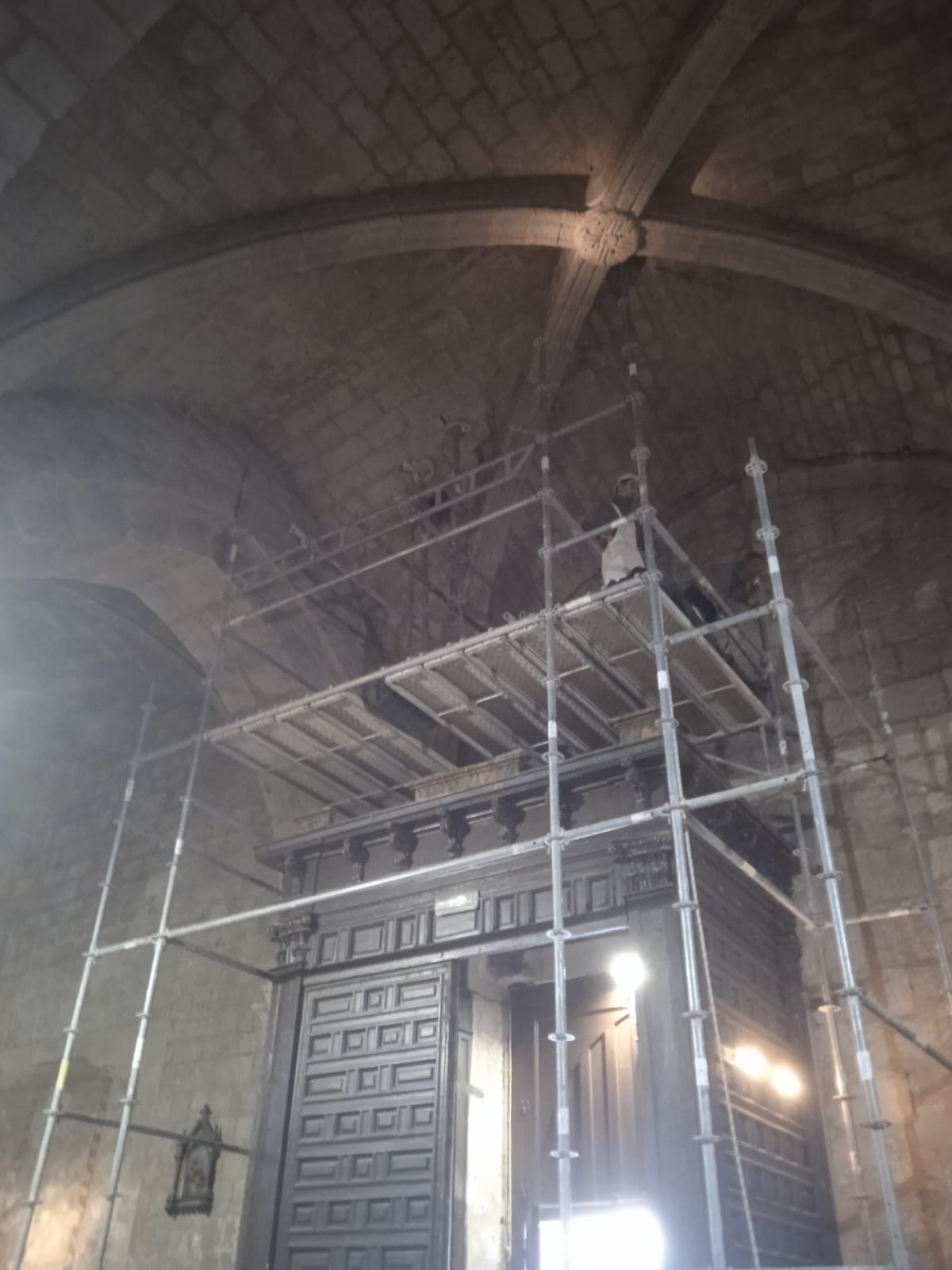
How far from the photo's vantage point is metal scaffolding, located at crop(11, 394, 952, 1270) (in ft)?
17.4

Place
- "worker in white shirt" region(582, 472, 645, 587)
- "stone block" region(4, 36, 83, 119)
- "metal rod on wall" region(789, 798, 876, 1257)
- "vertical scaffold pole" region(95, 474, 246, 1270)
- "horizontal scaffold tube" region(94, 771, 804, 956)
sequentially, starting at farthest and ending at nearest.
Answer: "worker in white shirt" region(582, 472, 645, 587), "vertical scaffold pole" region(95, 474, 246, 1270), "metal rod on wall" region(789, 798, 876, 1257), "stone block" region(4, 36, 83, 119), "horizontal scaffold tube" region(94, 771, 804, 956)

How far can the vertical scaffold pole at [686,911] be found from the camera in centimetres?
447

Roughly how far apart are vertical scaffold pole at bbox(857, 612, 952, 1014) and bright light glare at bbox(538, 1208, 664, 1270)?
97.7 inches

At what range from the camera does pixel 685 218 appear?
859 cm

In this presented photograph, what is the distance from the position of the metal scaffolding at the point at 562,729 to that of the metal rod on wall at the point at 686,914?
1 centimetres

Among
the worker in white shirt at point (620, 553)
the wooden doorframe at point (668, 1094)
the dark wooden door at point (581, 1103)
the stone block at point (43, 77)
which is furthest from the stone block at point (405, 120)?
the dark wooden door at point (581, 1103)

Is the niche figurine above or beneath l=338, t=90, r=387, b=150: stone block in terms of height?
beneath

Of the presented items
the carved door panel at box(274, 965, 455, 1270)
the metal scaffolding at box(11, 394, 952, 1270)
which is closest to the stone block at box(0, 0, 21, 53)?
the metal scaffolding at box(11, 394, 952, 1270)

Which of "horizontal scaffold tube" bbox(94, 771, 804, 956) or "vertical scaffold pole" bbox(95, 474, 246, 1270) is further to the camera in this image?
"vertical scaffold pole" bbox(95, 474, 246, 1270)

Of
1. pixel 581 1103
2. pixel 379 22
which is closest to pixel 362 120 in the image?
pixel 379 22

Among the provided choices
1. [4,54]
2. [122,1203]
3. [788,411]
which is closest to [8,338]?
[4,54]

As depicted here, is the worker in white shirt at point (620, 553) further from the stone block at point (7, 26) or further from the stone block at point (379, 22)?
the stone block at point (7, 26)

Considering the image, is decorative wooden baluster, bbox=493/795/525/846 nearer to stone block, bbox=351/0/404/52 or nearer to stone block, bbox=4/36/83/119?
stone block, bbox=4/36/83/119

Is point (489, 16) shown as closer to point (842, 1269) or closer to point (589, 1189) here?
point (842, 1269)
